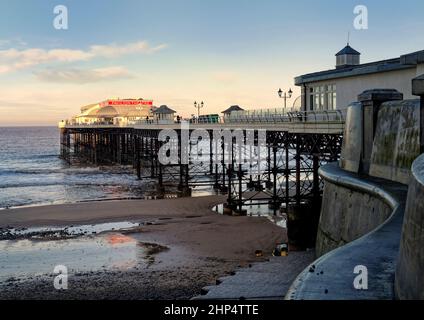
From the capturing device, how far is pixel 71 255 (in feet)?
63.8

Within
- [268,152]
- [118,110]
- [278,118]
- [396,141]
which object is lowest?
[268,152]

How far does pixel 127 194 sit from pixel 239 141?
872 cm

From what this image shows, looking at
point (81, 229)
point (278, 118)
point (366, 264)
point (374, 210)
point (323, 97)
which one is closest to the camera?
point (366, 264)

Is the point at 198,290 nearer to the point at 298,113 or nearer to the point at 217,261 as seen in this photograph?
the point at 217,261

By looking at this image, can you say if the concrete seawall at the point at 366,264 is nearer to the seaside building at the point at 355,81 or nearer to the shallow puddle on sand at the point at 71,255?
the seaside building at the point at 355,81

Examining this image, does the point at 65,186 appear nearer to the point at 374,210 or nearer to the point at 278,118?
the point at 278,118

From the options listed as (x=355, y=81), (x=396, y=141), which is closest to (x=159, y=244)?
(x=355, y=81)

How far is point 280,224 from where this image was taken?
81.4 feet

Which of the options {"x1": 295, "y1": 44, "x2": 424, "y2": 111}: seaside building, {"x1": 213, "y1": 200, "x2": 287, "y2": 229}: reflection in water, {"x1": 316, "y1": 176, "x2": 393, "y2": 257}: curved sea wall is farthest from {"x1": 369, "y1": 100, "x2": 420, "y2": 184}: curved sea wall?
{"x1": 213, "y1": 200, "x2": 287, "y2": 229}: reflection in water

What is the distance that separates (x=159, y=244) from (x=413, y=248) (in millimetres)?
16141

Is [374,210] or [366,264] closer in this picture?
[366,264]

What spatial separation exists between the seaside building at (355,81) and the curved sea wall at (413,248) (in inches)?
407

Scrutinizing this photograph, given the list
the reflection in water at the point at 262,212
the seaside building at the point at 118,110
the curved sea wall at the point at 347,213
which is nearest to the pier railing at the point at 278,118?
the reflection in water at the point at 262,212

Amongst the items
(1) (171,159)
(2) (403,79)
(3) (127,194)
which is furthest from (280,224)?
(1) (171,159)
